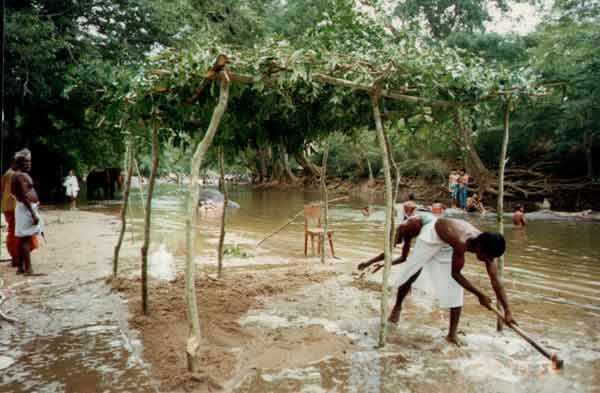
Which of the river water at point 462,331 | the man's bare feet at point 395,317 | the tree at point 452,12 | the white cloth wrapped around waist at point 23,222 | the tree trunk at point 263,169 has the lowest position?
the river water at point 462,331

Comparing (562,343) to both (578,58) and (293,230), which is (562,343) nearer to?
(293,230)

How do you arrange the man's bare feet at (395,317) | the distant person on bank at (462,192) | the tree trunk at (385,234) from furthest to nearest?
the distant person on bank at (462,192) → the man's bare feet at (395,317) → the tree trunk at (385,234)

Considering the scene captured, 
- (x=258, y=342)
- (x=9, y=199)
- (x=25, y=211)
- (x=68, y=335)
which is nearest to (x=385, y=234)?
(x=258, y=342)

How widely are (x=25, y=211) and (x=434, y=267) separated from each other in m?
5.57

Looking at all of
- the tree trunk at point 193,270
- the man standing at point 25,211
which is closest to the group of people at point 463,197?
the man standing at point 25,211

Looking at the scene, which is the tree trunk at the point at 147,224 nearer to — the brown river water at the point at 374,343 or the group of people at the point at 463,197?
the brown river water at the point at 374,343

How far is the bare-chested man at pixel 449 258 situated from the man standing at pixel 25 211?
16.6 ft

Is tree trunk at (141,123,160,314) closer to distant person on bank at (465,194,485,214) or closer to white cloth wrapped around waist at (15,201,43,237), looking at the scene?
white cloth wrapped around waist at (15,201,43,237)

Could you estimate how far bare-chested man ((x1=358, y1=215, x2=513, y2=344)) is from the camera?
4148mm

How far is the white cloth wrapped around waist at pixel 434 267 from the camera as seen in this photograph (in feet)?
14.9

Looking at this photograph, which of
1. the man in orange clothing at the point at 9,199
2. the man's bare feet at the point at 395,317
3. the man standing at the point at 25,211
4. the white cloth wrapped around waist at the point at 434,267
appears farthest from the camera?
the man in orange clothing at the point at 9,199

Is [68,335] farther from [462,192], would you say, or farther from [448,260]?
[462,192]

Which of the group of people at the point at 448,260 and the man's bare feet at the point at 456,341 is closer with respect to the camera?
the group of people at the point at 448,260

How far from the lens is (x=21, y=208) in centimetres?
666
